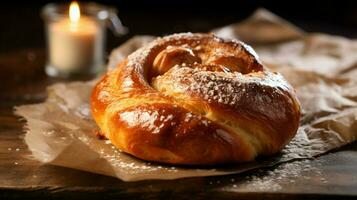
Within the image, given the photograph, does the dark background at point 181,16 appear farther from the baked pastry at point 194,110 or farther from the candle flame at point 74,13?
the baked pastry at point 194,110

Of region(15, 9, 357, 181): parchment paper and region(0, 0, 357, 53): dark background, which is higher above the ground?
region(0, 0, 357, 53): dark background

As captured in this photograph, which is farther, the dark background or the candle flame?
the dark background

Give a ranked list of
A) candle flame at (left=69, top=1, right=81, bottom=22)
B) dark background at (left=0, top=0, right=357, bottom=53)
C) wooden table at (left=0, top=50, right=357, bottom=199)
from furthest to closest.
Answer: dark background at (left=0, top=0, right=357, bottom=53) < candle flame at (left=69, top=1, right=81, bottom=22) < wooden table at (left=0, top=50, right=357, bottom=199)

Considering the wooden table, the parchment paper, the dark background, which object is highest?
the dark background

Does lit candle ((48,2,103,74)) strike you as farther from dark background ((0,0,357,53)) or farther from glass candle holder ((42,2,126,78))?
dark background ((0,0,357,53))

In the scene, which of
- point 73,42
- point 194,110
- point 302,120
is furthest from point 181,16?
point 194,110

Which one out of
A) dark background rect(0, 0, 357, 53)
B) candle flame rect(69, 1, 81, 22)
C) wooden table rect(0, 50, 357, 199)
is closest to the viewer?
wooden table rect(0, 50, 357, 199)

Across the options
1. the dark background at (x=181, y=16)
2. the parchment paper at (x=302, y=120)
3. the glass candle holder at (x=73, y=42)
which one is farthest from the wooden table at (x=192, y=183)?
the dark background at (x=181, y=16)

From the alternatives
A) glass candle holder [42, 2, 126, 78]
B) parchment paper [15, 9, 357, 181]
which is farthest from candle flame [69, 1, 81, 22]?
parchment paper [15, 9, 357, 181]
